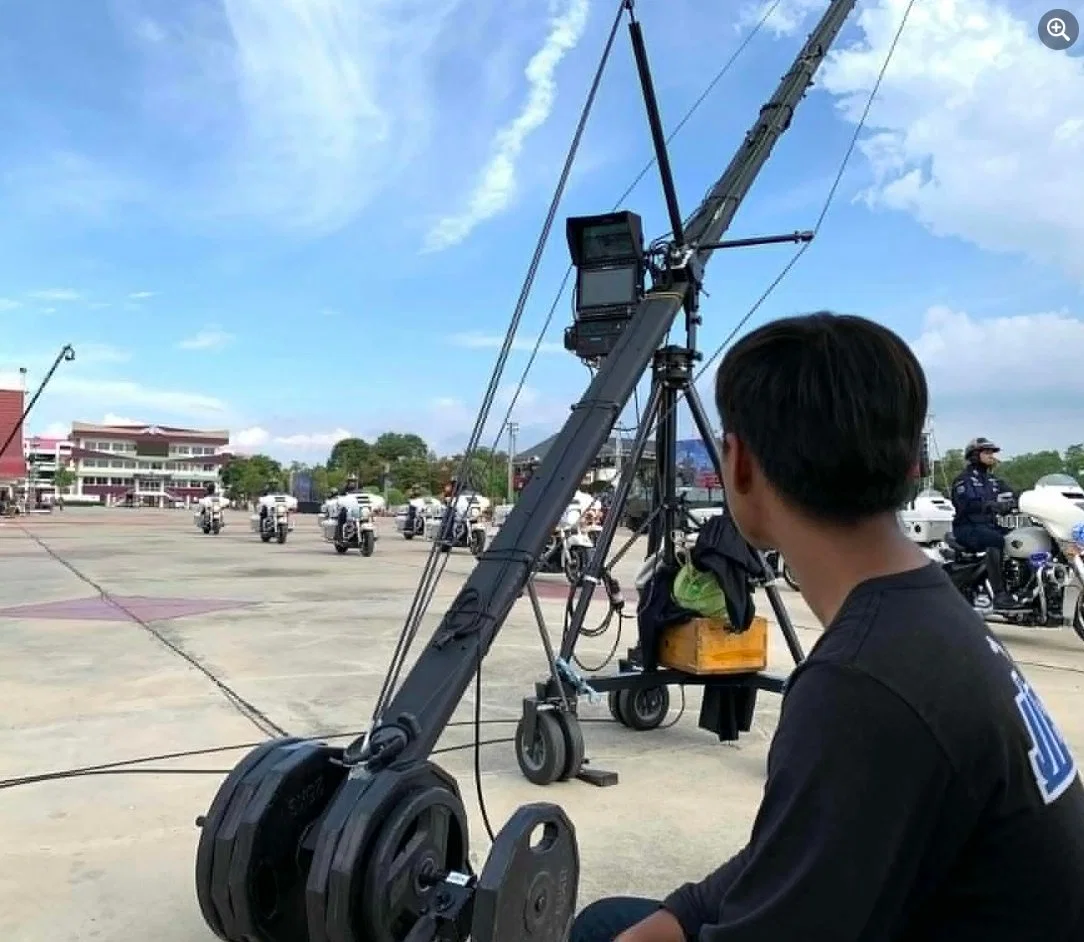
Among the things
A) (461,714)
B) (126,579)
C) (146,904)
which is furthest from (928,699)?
(126,579)

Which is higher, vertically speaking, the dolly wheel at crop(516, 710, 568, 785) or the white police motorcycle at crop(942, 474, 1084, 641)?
the white police motorcycle at crop(942, 474, 1084, 641)

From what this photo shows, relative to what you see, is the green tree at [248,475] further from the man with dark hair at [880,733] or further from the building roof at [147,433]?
the man with dark hair at [880,733]

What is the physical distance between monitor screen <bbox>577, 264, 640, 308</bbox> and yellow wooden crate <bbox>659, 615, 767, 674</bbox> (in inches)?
56.3

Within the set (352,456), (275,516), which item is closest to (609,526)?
(275,516)

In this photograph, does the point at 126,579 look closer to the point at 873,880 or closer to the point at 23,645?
the point at 23,645

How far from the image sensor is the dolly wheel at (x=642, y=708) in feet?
16.4

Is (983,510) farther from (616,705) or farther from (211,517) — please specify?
(211,517)

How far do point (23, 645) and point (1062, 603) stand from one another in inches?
313

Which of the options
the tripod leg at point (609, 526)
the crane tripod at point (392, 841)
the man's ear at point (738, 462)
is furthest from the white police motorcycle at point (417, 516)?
the man's ear at point (738, 462)

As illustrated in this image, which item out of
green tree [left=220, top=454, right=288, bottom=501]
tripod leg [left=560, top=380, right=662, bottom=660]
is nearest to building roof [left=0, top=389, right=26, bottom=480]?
green tree [left=220, top=454, right=288, bottom=501]

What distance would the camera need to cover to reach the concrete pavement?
10.1 ft

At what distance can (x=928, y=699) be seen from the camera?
0.90 m

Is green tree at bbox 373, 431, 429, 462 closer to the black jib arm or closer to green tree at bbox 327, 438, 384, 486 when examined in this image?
green tree at bbox 327, 438, 384, 486

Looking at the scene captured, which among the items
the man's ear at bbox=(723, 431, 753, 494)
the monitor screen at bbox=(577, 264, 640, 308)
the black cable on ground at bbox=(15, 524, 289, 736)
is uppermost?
the monitor screen at bbox=(577, 264, 640, 308)
